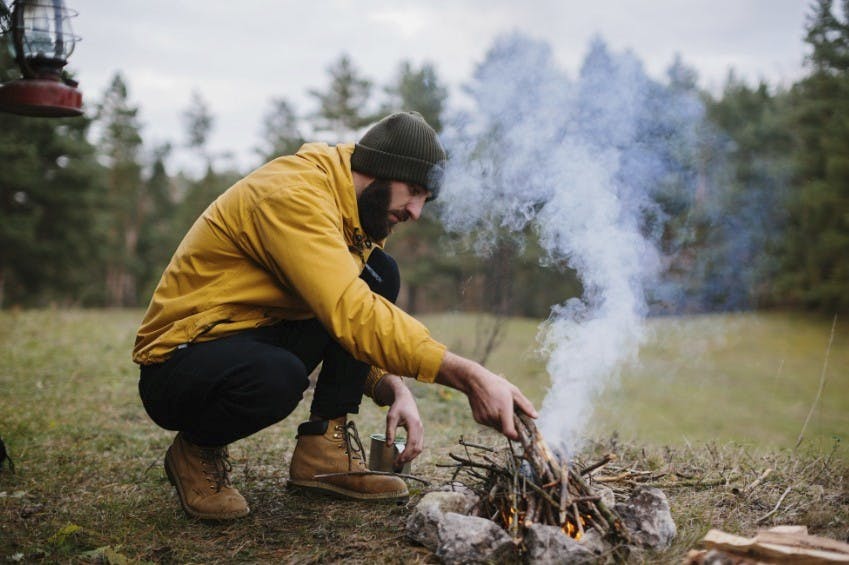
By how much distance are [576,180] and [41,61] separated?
2.86m

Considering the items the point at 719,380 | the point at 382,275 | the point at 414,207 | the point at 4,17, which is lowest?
the point at 719,380

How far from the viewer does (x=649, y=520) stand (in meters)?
2.22

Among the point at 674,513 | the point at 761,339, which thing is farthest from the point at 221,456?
the point at 761,339

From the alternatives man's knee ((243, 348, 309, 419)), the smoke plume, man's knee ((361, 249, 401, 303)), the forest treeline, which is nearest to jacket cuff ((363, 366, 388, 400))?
man's knee ((361, 249, 401, 303))

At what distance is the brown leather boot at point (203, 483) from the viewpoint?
2492mm

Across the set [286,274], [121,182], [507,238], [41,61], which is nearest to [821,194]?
[507,238]

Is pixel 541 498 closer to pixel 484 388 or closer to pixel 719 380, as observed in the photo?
pixel 484 388

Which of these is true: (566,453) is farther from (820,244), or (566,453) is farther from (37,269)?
(37,269)

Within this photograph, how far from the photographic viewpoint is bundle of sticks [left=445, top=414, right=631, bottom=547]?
2119 millimetres

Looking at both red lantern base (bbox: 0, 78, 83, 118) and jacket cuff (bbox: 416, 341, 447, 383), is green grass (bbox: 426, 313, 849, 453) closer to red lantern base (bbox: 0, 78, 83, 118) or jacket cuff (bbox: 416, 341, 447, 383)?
jacket cuff (bbox: 416, 341, 447, 383)

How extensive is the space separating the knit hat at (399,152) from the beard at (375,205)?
0.15 feet

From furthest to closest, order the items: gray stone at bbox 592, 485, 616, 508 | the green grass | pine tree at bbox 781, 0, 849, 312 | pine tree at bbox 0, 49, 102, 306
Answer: pine tree at bbox 0, 49, 102, 306
pine tree at bbox 781, 0, 849, 312
the green grass
gray stone at bbox 592, 485, 616, 508

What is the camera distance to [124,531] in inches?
93.4

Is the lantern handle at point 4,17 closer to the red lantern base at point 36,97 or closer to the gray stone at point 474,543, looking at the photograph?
the red lantern base at point 36,97
